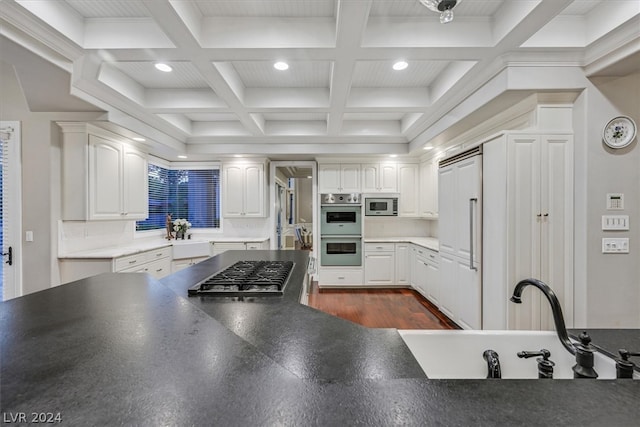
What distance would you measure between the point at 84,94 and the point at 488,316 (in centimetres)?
422

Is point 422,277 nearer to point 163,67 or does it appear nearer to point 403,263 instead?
point 403,263

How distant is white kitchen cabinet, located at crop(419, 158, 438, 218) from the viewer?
14.5 feet

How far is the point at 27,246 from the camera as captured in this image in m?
2.90

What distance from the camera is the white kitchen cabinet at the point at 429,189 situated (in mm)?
4418

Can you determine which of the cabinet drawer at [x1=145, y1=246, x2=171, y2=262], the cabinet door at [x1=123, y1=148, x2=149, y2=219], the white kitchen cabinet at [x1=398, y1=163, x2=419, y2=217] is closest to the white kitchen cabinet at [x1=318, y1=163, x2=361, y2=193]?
the white kitchen cabinet at [x1=398, y1=163, x2=419, y2=217]

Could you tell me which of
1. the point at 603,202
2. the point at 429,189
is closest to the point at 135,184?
the point at 429,189

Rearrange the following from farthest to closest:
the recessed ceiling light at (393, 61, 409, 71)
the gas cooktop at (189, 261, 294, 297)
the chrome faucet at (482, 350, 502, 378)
Answer: the recessed ceiling light at (393, 61, 409, 71), the gas cooktop at (189, 261, 294, 297), the chrome faucet at (482, 350, 502, 378)

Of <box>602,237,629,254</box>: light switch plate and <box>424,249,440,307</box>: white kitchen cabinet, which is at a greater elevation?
<box>602,237,629,254</box>: light switch plate

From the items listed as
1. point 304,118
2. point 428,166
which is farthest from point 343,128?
point 428,166

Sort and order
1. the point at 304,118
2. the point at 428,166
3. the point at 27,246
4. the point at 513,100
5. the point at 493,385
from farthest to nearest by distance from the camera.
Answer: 1. the point at 428,166
2. the point at 304,118
3. the point at 27,246
4. the point at 513,100
5. the point at 493,385

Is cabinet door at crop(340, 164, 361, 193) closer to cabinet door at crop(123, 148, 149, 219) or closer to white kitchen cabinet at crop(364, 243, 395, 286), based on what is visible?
white kitchen cabinet at crop(364, 243, 395, 286)

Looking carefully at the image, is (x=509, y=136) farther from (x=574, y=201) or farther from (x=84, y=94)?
(x=84, y=94)

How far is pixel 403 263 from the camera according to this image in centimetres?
469

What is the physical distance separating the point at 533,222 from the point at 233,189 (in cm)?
427
